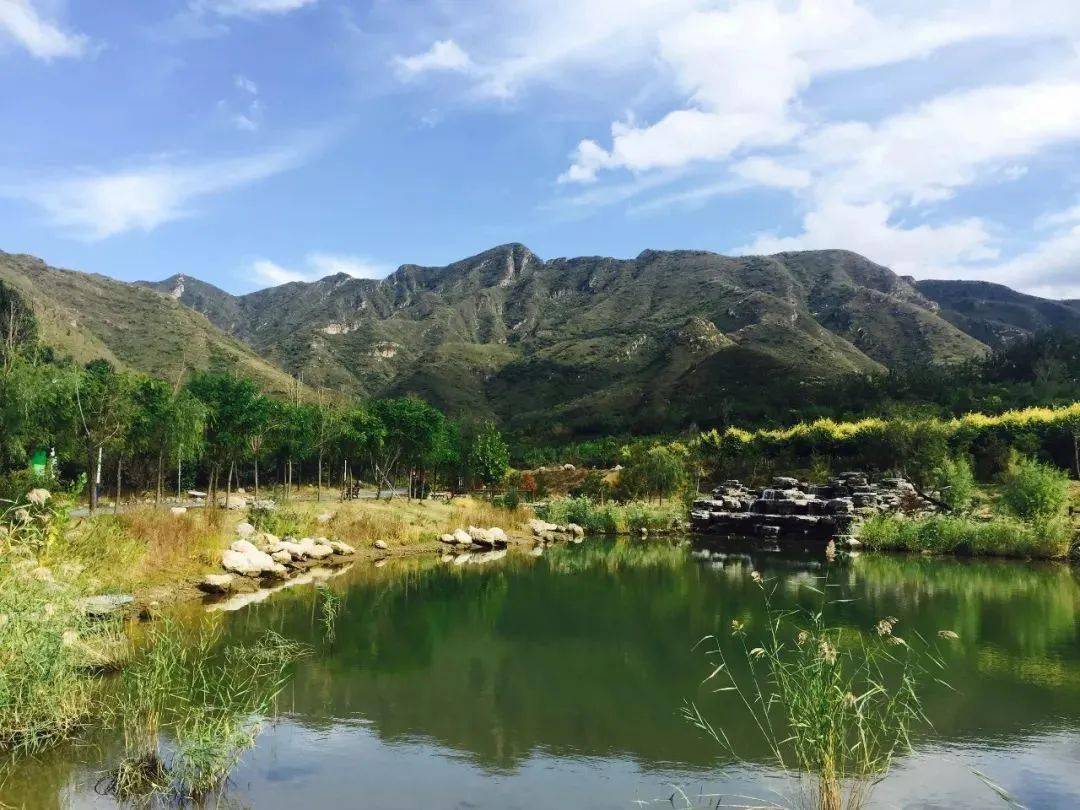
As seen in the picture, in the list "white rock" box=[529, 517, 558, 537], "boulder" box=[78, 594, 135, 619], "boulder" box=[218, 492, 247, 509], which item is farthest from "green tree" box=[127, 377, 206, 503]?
"boulder" box=[78, 594, 135, 619]

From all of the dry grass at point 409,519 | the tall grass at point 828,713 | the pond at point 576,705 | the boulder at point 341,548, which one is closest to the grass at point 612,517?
the dry grass at point 409,519

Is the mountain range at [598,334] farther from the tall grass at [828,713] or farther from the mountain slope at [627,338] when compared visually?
the tall grass at [828,713]

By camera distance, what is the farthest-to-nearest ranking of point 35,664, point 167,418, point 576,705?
point 167,418 → point 576,705 → point 35,664

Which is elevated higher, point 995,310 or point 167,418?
point 995,310

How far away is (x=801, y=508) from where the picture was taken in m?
36.5

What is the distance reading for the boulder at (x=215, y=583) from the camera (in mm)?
17984

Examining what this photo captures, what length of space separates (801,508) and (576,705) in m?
28.9

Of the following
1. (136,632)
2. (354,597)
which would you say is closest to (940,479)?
(354,597)

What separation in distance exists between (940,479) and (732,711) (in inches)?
1221

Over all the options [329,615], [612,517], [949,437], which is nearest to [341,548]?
[329,615]

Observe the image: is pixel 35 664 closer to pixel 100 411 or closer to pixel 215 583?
pixel 215 583

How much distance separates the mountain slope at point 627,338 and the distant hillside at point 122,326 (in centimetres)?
1824

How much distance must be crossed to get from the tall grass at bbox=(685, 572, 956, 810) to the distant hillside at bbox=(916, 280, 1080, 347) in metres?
137

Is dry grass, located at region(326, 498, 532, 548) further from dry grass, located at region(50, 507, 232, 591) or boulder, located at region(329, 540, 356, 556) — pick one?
dry grass, located at region(50, 507, 232, 591)
